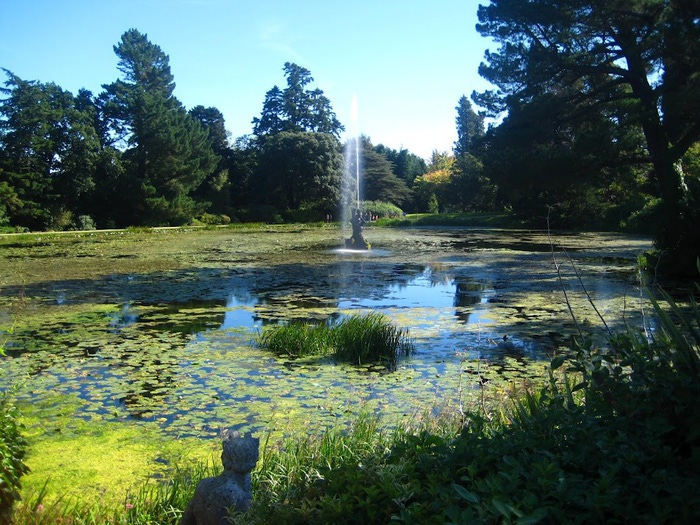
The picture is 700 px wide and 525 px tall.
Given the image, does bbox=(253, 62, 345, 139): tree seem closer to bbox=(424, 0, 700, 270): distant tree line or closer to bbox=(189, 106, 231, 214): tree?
bbox=(189, 106, 231, 214): tree

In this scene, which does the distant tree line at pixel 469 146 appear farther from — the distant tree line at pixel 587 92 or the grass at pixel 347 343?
the grass at pixel 347 343

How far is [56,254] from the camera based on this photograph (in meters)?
18.5

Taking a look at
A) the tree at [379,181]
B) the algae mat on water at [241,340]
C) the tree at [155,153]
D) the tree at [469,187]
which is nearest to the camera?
the algae mat on water at [241,340]

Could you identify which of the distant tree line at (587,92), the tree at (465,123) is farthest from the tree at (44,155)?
the tree at (465,123)

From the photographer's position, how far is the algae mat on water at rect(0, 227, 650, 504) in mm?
4457

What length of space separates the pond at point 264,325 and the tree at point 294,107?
149 feet

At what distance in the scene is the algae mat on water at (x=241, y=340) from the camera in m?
4.46

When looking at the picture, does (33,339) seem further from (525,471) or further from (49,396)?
(525,471)

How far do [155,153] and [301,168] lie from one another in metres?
12.5

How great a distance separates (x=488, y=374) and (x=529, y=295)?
197 inches

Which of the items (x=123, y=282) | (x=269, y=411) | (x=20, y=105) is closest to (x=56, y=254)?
(x=123, y=282)

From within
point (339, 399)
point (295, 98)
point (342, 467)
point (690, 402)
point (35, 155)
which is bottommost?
point (339, 399)

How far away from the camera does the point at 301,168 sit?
48750 millimetres

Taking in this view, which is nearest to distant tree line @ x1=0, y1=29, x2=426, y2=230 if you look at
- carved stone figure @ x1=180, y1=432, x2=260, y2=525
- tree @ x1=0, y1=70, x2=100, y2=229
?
tree @ x1=0, y1=70, x2=100, y2=229
